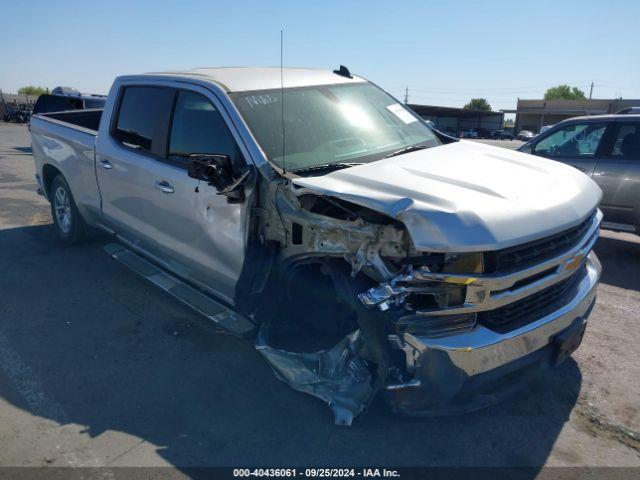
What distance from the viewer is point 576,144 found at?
22.4ft

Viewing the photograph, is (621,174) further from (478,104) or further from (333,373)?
(478,104)

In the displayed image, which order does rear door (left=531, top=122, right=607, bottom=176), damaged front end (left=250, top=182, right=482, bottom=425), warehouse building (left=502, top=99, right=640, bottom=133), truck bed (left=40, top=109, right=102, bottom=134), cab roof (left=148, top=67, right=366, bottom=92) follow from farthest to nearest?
warehouse building (left=502, top=99, right=640, bottom=133), truck bed (left=40, top=109, right=102, bottom=134), rear door (left=531, top=122, right=607, bottom=176), cab roof (left=148, top=67, right=366, bottom=92), damaged front end (left=250, top=182, right=482, bottom=425)

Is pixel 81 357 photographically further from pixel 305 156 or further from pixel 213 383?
pixel 305 156

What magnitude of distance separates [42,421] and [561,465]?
292 centimetres

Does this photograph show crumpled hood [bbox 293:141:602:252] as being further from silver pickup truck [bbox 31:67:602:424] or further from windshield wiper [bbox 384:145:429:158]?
windshield wiper [bbox 384:145:429:158]

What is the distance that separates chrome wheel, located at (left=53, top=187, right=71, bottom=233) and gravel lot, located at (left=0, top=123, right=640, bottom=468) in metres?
1.71

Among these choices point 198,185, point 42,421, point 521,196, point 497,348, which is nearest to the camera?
point 497,348

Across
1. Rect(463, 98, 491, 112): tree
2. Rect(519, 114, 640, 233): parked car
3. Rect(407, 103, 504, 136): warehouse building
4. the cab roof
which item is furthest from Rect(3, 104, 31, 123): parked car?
Rect(463, 98, 491, 112): tree

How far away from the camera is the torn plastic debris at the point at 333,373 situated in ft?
9.75

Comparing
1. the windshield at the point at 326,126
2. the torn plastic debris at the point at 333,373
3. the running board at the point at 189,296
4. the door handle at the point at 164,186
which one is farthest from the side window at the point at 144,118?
the torn plastic debris at the point at 333,373

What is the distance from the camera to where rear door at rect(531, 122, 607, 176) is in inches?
258

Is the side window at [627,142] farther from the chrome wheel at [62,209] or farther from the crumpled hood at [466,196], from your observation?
the chrome wheel at [62,209]

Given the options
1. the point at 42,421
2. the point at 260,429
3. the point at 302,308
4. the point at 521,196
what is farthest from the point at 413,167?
the point at 42,421

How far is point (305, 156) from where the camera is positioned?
3.45 meters
